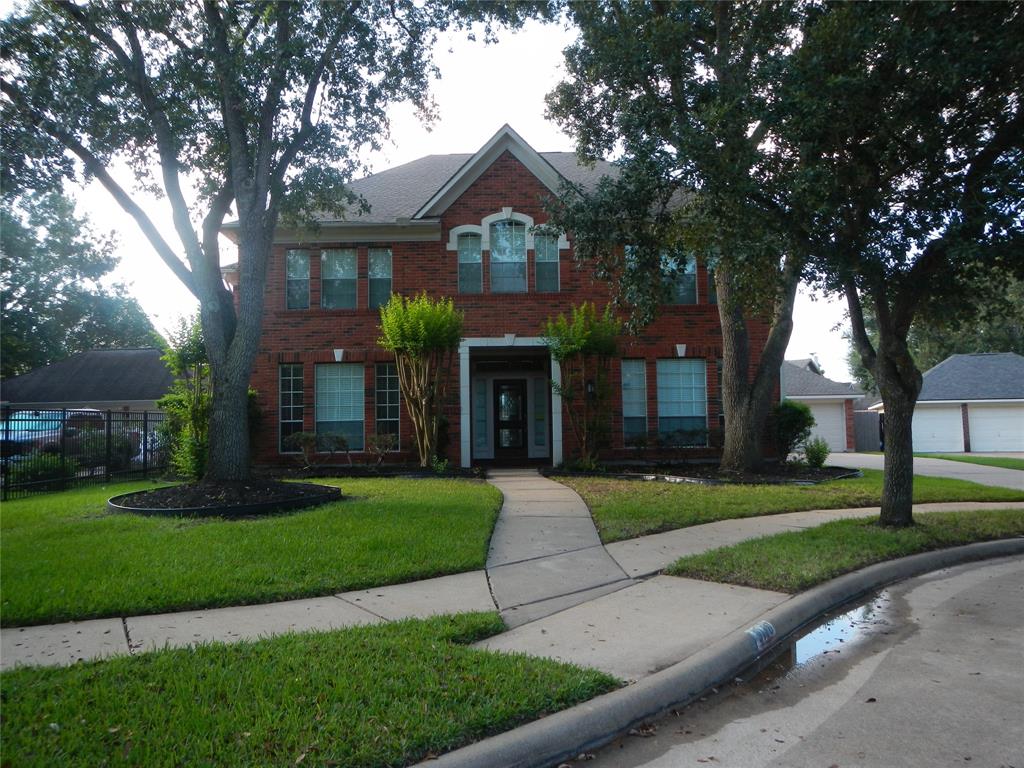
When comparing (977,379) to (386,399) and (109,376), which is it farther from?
(109,376)

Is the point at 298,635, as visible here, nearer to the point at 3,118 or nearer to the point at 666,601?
the point at 666,601

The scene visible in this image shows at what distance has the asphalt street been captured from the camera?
3439 millimetres

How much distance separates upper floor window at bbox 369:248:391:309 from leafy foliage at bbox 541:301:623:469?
398 cm

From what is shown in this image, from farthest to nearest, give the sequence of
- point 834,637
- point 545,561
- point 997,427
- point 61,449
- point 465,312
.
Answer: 1. point 997,427
2. point 465,312
3. point 545,561
4. point 61,449
5. point 834,637

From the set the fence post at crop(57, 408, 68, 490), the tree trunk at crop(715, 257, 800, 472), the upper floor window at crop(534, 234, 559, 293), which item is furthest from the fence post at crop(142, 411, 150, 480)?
the tree trunk at crop(715, 257, 800, 472)

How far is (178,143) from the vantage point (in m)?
11.4

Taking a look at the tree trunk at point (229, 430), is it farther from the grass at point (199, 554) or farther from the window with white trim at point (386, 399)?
the window with white trim at point (386, 399)

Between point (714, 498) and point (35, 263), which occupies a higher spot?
point (35, 263)

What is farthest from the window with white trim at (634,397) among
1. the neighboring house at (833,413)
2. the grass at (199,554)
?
the neighboring house at (833,413)

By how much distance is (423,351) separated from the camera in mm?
14969

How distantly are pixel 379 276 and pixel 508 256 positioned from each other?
3.14 metres

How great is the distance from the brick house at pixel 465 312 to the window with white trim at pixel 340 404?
24mm

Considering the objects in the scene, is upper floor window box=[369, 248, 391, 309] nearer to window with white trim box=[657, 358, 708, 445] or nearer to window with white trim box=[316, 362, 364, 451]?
window with white trim box=[316, 362, 364, 451]

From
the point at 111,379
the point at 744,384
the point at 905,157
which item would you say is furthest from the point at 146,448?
the point at 111,379
